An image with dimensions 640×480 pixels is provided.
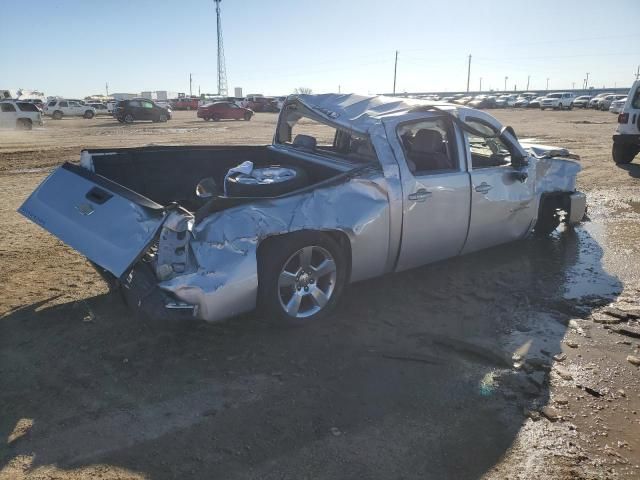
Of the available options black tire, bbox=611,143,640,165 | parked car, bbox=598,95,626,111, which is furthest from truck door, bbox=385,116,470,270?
parked car, bbox=598,95,626,111

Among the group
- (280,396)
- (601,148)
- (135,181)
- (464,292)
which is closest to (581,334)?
(464,292)

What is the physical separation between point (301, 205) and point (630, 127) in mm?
11630

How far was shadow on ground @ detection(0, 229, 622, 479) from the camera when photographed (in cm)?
268

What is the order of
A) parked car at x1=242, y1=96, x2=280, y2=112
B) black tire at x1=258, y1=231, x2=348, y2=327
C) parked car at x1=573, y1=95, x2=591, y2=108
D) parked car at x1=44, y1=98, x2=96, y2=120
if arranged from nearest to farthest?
black tire at x1=258, y1=231, x2=348, y2=327, parked car at x1=44, y1=98, x2=96, y2=120, parked car at x1=242, y1=96, x2=280, y2=112, parked car at x1=573, y1=95, x2=591, y2=108

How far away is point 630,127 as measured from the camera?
40.3 feet

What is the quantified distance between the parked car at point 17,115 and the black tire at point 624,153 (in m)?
27.1

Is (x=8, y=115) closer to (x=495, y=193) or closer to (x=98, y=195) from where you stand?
(x=98, y=195)

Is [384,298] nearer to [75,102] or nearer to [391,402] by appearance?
[391,402]

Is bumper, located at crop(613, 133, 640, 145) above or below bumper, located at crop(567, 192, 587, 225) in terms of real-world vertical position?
above

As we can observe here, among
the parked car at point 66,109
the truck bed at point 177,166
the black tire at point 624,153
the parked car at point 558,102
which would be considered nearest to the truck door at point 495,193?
the truck bed at point 177,166

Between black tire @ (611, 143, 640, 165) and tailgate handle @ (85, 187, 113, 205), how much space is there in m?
12.6

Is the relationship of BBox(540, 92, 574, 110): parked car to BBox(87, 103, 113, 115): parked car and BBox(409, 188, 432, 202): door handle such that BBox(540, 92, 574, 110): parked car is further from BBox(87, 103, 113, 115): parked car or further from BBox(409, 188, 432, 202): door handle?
BBox(409, 188, 432, 202): door handle

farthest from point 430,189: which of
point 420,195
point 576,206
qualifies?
point 576,206

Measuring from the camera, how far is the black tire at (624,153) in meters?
12.5
